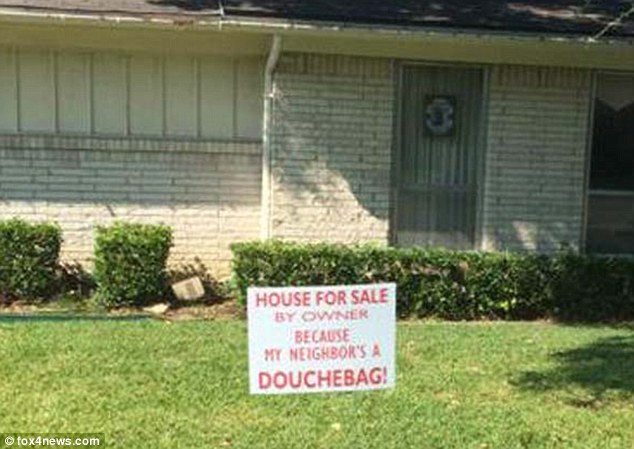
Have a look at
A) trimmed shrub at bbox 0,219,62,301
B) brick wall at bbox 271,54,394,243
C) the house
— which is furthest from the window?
trimmed shrub at bbox 0,219,62,301

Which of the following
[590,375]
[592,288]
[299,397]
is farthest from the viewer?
[592,288]

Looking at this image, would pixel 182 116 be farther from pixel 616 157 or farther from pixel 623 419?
pixel 623 419

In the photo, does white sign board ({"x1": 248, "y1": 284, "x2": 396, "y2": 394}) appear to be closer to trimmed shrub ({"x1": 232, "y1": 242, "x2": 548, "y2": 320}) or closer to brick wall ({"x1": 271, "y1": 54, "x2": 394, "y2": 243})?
trimmed shrub ({"x1": 232, "y1": 242, "x2": 548, "y2": 320})

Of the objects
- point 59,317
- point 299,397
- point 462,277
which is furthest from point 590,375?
point 59,317

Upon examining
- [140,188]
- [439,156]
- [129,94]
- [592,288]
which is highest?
[129,94]

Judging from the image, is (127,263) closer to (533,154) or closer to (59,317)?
(59,317)

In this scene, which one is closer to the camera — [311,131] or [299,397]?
[299,397]

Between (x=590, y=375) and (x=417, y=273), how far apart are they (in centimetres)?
269

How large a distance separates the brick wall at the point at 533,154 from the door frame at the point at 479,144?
2.1 inches

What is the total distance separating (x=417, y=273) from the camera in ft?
31.0

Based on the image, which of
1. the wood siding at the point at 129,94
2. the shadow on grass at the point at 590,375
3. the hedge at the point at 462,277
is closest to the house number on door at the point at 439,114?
the hedge at the point at 462,277

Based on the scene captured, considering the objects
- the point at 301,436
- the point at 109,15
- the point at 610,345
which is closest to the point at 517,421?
the point at 301,436

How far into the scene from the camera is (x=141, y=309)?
9.42 meters

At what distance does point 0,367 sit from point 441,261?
4.41 m
